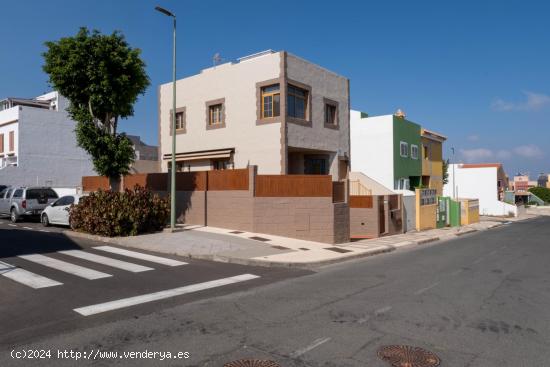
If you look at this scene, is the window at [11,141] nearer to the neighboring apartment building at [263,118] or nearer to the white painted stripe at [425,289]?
the neighboring apartment building at [263,118]

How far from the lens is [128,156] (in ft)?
56.8

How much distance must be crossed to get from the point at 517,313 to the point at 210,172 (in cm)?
1339

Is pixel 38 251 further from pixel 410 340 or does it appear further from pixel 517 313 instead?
pixel 517 313

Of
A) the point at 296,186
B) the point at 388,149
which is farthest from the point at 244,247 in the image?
the point at 388,149

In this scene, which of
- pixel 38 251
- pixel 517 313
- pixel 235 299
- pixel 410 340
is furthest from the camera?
pixel 38 251

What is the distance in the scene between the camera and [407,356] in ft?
16.1

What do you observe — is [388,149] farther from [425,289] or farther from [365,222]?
[425,289]

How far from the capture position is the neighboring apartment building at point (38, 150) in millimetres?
36750

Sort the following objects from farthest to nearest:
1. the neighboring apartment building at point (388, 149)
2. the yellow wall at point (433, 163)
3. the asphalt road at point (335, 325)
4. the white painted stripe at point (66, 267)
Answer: the yellow wall at point (433, 163) → the neighboring apartment building at point (388, 149) → the white painted stripe at point (66, 267) → the asphalt road at point (335, 325)

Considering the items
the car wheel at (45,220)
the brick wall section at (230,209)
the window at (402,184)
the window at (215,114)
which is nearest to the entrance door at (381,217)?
the brick wall section at (230,209)

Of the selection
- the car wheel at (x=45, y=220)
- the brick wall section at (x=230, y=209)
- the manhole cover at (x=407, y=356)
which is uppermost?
the brick wall section at (x=230, y=209)

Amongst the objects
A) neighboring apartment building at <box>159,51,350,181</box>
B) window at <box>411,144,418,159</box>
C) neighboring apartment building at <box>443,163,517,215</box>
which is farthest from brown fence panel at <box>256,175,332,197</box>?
neighboring apartment building at <box>443,163,517,215</box>

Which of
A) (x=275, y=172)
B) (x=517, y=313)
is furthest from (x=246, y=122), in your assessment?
(x=517, y=313)

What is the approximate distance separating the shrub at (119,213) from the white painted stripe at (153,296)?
24.6 ft
